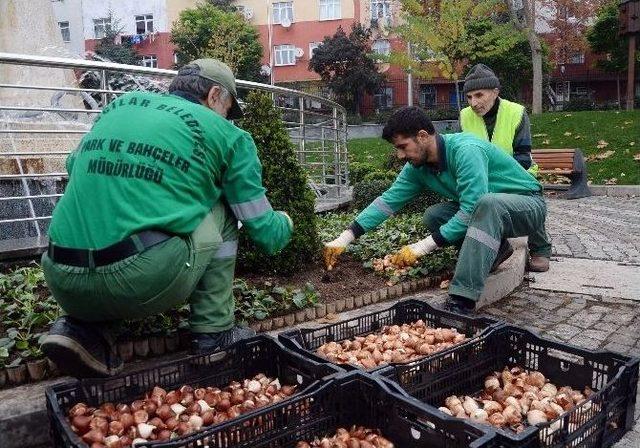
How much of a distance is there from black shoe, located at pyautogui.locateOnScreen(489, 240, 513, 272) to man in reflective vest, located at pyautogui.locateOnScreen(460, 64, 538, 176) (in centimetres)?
102

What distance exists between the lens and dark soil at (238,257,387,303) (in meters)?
4.22

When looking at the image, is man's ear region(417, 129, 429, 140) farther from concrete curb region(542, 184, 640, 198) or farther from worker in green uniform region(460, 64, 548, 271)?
concrete curb region(542, 184, 640, 198)

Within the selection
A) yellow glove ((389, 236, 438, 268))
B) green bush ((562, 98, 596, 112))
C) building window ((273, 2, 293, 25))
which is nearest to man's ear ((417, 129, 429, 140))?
yellow glove ((389, 236, 438, 268))

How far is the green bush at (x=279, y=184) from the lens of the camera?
4.32 meters

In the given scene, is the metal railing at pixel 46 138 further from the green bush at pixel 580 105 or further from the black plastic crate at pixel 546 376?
the green bush at pixel 580 105

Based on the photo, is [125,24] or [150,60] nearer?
[150,60]

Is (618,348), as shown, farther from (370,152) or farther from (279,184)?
(370,152)

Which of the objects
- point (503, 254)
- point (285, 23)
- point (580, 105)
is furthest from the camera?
point (285, 23)

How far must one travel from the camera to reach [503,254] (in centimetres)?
470

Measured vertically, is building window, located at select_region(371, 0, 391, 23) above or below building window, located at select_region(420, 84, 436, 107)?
above

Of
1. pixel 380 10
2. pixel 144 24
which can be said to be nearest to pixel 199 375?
pixel 380 10

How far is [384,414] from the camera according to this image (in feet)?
7.83

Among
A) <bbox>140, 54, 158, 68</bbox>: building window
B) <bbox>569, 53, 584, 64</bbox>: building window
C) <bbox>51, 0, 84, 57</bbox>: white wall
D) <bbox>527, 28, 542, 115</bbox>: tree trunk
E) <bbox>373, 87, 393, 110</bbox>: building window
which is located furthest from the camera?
<bbox>51, 0, 84, 57</bbox>: white wall

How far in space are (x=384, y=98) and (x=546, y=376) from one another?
122 feet
